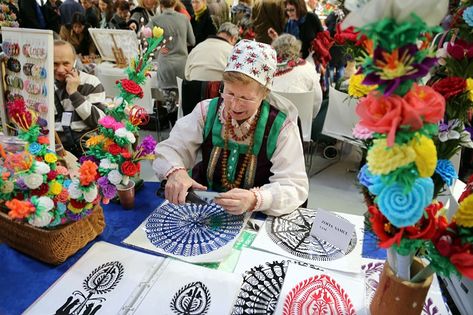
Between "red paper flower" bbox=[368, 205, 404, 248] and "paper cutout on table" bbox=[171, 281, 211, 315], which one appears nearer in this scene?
"red paper flower" bbox=[368, 205, 404, 248]

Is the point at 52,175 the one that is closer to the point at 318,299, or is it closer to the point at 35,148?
the point at 35,148

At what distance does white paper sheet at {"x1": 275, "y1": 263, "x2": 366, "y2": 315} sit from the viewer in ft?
2.79

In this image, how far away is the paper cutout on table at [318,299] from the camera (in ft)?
2.78

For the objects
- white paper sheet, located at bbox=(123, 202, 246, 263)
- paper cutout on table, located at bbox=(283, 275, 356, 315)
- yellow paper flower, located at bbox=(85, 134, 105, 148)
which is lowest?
white paper sheet, located at bbox=(123, 202, 246, 263)

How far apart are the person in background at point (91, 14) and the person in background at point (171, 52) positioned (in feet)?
4.20

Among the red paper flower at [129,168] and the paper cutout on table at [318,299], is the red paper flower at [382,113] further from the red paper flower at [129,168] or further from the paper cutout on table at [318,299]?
the red paper flower at [129,168]

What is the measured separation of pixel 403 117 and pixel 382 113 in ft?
0.12

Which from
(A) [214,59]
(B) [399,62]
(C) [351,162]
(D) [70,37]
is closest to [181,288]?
(B) [399,62]

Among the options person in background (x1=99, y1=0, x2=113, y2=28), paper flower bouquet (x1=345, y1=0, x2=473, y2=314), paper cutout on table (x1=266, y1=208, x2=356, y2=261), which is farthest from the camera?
person in background (x1=99, y1=0, x2=113, y2=28)

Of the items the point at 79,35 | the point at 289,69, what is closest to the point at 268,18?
the point at 289,69

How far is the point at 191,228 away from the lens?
1117 millimetres

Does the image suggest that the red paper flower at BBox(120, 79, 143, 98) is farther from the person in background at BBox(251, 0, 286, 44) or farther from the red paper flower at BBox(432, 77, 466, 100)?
the person in background at BBox(251, 0, 286, 44)

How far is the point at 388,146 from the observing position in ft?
1.74

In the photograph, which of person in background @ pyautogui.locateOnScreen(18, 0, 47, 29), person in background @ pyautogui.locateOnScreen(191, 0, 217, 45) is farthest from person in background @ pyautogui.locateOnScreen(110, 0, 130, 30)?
person in background @ pyautogui.locateOnScreen(18, 0, 47, 29)
